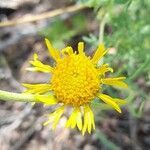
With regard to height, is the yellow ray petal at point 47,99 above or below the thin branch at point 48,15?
below

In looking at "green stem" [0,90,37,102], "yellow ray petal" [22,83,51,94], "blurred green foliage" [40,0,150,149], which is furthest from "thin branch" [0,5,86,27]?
"green stem" [0,90,37,102]

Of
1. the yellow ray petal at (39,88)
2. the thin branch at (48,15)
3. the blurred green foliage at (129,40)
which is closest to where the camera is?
the yellow ray petal at (39,88)

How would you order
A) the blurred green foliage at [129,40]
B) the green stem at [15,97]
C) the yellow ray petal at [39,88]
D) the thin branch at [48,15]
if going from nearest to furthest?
the green stem at [15,97] < the yellow ray petal at [39,88] < the blurred green foliage at [129,40] < the thin branch at [48,15]

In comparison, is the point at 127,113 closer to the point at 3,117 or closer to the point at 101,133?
the point at 101,133

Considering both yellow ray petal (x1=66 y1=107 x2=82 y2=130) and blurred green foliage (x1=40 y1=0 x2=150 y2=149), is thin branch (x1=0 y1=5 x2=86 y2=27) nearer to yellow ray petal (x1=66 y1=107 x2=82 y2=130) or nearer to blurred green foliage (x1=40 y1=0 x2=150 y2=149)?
blurred green foliage (x1=40 y1=0 x2=150 y2=149)

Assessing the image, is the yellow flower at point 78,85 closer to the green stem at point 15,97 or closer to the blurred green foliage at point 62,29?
the green stem at point 15,97

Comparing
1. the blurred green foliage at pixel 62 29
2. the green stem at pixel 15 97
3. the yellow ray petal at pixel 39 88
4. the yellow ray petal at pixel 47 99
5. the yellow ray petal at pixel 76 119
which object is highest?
→ the blurred green foliage at pixel 62 29

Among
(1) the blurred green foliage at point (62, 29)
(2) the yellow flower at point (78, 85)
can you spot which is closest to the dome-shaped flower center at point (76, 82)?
(2) the yellow flower at point (78, 85)
